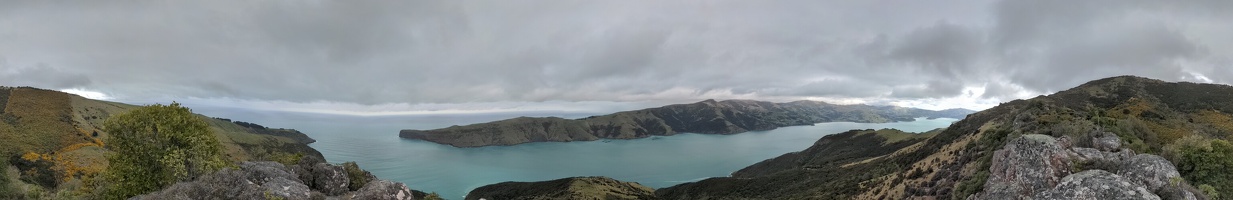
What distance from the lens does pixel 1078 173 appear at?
90.2ft

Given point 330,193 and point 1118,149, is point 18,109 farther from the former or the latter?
point 1118,149

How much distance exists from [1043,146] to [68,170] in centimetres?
13168

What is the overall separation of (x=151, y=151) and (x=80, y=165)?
8737cm

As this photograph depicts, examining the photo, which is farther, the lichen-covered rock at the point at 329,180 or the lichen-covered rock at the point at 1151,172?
the lichen-covered rock at the point at 329,180

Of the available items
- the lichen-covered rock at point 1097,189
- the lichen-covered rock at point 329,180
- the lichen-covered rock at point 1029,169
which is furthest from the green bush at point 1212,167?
the lichen-covered rock at point 329,180

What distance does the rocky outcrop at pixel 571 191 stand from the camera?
12206 centimetres

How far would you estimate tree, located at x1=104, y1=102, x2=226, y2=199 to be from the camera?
27.6 m

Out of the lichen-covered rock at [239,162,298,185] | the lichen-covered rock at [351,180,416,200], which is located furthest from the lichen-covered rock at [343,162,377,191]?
the lichen-covered rock at [351,180,416,200]

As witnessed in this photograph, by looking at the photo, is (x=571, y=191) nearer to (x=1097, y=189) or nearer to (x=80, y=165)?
(x=80, y=165)

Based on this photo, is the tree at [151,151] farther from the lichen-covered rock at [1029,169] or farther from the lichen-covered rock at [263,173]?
the lichen-covered rock at [1029,169]

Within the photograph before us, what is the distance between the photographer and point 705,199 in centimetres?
11362

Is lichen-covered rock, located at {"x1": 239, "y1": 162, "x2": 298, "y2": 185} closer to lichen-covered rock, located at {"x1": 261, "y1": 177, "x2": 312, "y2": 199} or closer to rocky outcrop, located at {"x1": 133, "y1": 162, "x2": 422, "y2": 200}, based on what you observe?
rocky outcrop, located at {"x1": 133, "y1": 162, "x2": 422, "y2": 200}

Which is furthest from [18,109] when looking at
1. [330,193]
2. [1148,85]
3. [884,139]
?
[1148,85]

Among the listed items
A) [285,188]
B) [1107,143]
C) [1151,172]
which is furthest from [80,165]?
[1107,143]
